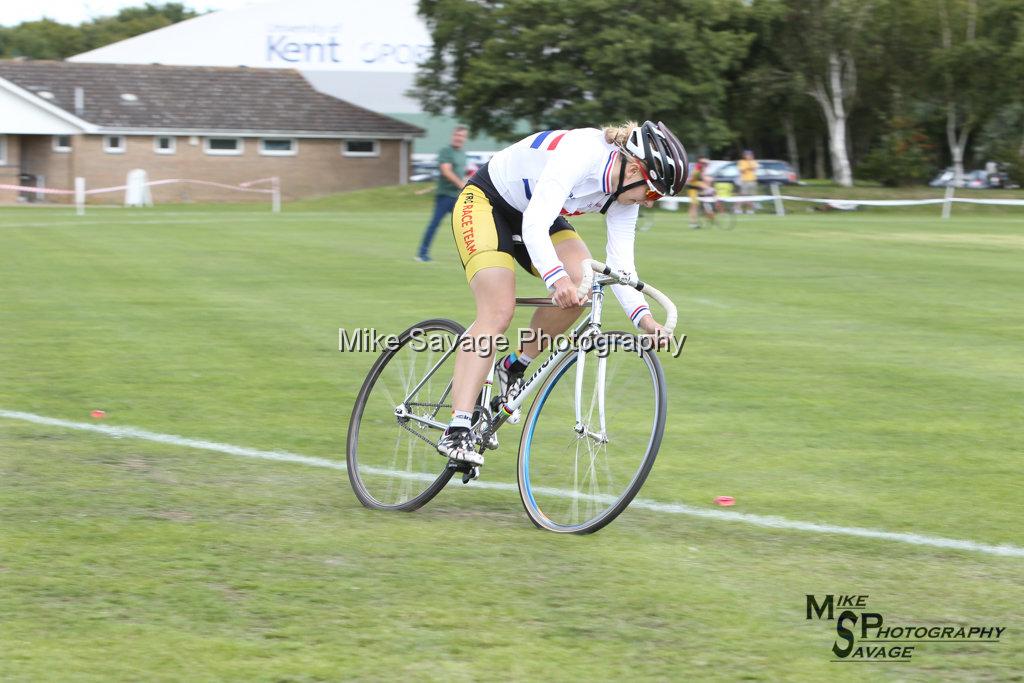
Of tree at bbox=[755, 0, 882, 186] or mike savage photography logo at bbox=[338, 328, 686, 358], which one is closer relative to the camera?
mike savage photography logo at bbox=[338, 328, 686, 358]

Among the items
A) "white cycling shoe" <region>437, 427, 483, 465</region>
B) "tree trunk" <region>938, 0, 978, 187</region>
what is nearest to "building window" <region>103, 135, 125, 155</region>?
"tree trunk" <region>938, 0, 978, 187</region>

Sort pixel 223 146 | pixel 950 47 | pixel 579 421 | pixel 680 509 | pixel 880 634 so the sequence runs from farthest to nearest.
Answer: pixel 223 146 → pixel 950 47 → pixel 680 509 → pixel 579 421 → pixel 880 634

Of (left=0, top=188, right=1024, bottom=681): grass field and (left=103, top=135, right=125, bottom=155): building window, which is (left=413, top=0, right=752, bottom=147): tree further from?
(left=0, top=188, right=1024, bottom=681): grass field

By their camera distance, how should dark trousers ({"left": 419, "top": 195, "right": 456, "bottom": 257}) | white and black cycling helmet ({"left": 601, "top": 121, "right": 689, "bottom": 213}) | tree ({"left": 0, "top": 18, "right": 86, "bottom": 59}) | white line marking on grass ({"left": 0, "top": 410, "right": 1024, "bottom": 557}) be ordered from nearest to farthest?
white and black cycling helmet ({"left": 601, "top": 121, "right": 689, "bottom": 213}) < white line marking on grass ({"left": 0, "top": 410, "right": 1024, "bottom": 557}) < dark trousers ({"left": 419, "top": 195, "right": 456, "bottom": 257}) < tree ({"left": 0, "top": 18, "right": 86, "bottom": 59})

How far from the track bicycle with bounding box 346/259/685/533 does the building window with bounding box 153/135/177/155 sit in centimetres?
6025

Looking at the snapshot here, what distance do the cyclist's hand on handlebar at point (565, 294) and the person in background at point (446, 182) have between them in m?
15.7

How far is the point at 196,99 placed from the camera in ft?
217

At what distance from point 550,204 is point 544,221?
0.08 meters

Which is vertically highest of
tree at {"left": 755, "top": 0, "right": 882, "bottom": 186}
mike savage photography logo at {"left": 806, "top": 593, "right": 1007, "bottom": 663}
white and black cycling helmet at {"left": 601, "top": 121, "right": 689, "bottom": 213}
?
tree at {"left": 755, "top": 0, "right": 882, "bottom": 186}

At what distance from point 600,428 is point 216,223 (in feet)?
92.1

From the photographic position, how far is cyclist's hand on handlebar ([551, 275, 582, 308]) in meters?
5.86

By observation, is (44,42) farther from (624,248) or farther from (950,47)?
(624,248)

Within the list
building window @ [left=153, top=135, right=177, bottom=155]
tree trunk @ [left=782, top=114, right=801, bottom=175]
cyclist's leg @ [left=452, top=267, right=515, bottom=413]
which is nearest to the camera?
cyclist's leg @ [left=452, top=267, right=515, bottom=413]

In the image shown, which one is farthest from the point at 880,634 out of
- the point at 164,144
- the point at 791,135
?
the point at 791,135
